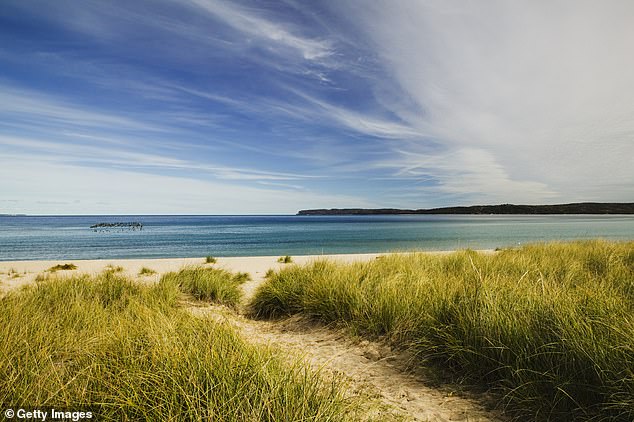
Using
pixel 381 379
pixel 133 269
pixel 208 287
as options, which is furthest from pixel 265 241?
pixel 381 379

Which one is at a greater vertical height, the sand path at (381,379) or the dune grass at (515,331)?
the dune grass at (515,331)

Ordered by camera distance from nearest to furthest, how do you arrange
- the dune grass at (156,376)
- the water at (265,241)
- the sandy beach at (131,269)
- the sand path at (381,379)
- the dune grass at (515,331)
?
the dune grass at (156,376)
the dune grass at (515,331)
the sand path at (381,379)
the sandy beach at (131,269)
the water at (265,241)

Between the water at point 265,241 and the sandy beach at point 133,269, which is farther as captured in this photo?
the water at point 265,241

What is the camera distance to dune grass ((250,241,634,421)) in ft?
8.63

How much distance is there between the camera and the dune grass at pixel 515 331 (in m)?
2.63

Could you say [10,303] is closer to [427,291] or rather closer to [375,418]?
[375,418]

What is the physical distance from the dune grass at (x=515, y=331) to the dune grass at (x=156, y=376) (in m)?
1.71

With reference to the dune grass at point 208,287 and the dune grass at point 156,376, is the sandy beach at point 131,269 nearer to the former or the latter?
the dune grass at point 208,287

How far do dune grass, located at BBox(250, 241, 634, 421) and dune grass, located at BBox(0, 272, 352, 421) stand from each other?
1706mm

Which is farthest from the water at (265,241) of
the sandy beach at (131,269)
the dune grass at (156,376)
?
the dune grass at (156,376)

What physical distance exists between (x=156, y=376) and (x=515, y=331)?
11.3 feet

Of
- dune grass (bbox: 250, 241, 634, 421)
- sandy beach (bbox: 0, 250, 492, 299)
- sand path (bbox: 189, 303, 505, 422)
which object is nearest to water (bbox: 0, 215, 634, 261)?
sandy beach (bbox: 0, 250, 492, 299)

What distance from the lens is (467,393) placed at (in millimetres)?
3193

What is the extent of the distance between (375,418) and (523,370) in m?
1.56
